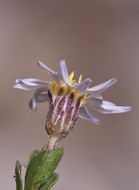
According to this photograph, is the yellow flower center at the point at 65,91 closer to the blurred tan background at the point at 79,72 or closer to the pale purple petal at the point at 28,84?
the pale purple petal at the point at 28,84

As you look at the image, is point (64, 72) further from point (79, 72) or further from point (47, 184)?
point (79, 72)

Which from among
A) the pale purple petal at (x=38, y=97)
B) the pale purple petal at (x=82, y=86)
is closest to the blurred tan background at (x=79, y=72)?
the pale purple petal at (x=38, y=97)

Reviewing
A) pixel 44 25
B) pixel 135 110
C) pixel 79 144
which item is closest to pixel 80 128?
pixel 79 144

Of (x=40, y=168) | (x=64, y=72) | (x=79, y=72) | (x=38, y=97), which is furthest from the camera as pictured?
(x=79, y=72)

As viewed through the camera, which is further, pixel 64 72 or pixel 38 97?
pixel 38 97

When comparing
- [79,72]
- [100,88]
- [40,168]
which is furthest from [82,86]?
[79,72]

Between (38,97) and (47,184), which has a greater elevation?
(38,97)

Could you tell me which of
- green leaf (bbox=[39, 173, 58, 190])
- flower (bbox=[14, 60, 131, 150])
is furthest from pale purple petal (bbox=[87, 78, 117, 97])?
green leaf (bbox=[39, 173, 58, 190])
